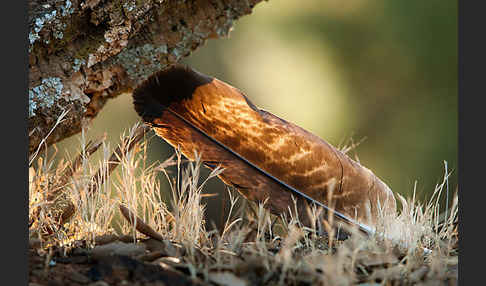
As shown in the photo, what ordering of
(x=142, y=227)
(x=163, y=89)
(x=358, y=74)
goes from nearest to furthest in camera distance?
(x=142, y=227) → (x=163, y=89) → (x=358, y=74)

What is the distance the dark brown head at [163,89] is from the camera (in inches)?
42.3

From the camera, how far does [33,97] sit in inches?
43.4

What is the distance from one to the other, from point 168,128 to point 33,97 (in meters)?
0.33

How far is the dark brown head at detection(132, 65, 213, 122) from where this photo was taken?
1.07 m

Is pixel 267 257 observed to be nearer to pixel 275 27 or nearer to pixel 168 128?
pixel 168 128

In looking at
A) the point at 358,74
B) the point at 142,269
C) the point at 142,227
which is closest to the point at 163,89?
the point at 142,227

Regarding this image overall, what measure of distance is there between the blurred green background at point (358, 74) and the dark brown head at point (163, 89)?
2.78 metres

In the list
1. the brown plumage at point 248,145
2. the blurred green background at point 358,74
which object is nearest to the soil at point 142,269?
the brown plumage at point 248,145

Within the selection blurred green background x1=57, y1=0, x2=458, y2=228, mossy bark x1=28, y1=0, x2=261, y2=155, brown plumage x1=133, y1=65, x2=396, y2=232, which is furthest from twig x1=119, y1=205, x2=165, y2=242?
blurred green background x1=57, y1=0, x2=458, y2=228

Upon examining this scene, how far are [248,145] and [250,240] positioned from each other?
24 centimetres

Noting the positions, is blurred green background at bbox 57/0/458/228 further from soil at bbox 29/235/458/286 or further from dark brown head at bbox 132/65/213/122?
soil at bbox 29/235/458/286

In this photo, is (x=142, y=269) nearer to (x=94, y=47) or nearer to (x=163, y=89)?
(x=163, y=89)

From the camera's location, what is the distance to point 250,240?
1.00 meters

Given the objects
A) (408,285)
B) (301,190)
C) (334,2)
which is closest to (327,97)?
(334,2)
